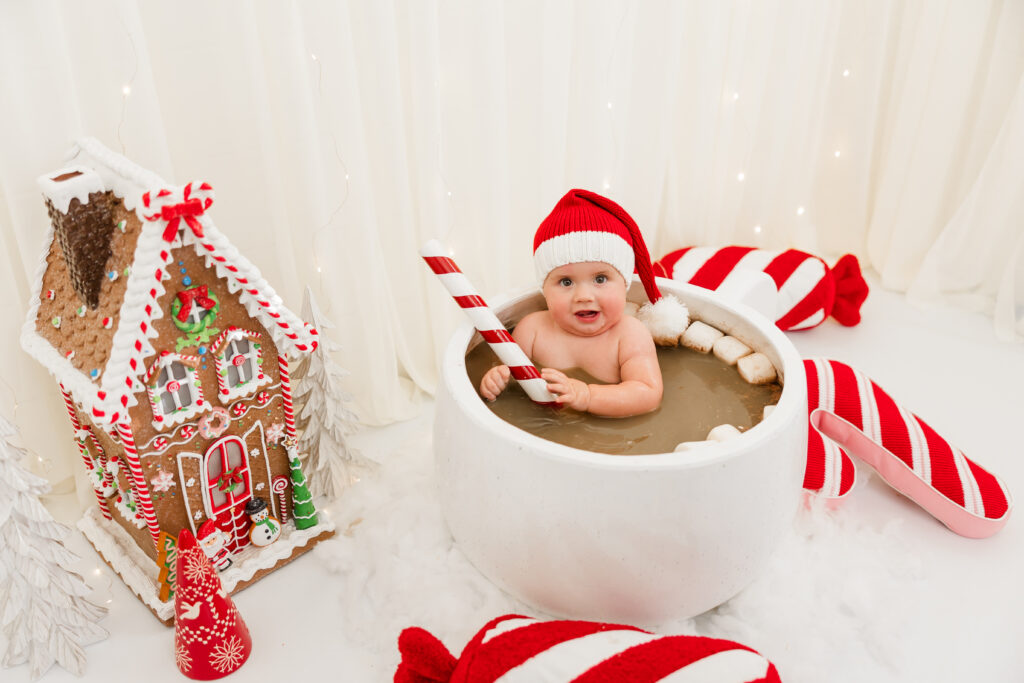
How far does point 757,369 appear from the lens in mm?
1138

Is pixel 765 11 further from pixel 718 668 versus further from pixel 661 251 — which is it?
pixel 718 668

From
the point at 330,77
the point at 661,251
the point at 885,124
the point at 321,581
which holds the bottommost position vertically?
the point at 321,581

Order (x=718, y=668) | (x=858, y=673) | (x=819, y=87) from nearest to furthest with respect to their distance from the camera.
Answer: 1. (x=718, y=668)
2. (x=858, y=673)
3. (x=819, y=87)

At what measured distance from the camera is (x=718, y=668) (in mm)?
835

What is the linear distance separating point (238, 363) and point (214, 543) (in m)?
0.26

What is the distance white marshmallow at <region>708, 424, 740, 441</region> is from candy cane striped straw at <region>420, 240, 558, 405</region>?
0.69ft

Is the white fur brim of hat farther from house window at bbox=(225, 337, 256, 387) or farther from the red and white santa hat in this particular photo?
house window at bbox=(225, 337, 256, 387)

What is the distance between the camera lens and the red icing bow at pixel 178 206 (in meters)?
0.88

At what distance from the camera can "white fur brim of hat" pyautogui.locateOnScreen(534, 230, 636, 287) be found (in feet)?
3.63

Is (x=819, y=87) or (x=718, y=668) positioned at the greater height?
(x=819, y=87)

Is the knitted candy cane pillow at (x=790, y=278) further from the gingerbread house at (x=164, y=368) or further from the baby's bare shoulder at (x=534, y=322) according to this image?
the gingerbread house at (x=164, y=368)

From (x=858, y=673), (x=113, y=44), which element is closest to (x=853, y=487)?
(x=858, y=673)

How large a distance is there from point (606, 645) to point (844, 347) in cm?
108

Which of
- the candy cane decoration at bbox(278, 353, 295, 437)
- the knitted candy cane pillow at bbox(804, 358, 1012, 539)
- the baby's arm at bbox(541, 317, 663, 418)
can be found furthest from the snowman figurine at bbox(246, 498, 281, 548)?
the knitted candy cane pillow at bbox(804, 358, 1012, 539)
